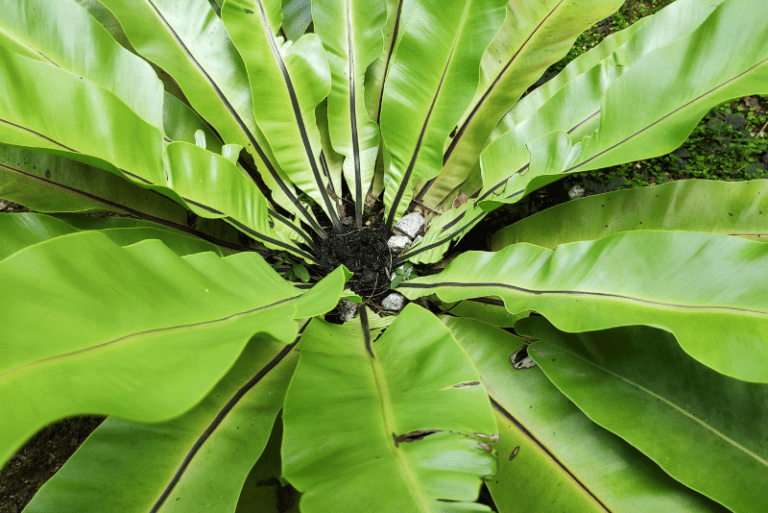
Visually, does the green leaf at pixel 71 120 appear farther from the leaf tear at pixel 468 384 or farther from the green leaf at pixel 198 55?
the leaf tear at pixel 468 384

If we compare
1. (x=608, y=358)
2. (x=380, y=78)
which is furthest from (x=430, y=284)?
(x=380, y=78)

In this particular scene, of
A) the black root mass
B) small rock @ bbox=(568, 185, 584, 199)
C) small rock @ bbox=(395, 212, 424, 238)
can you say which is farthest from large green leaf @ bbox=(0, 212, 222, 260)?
small rock @ bbox=(568, 185, 584, 199)

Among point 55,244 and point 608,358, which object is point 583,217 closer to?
point 608,358

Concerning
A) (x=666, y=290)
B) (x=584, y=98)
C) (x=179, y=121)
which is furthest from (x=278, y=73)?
(x=666, y=290)

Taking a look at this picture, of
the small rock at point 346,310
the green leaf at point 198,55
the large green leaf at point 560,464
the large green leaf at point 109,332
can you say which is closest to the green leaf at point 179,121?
the green leaf at point 198,55

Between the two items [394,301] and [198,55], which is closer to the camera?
[198,55]

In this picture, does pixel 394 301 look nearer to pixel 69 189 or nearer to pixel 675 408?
pixel 675 408
